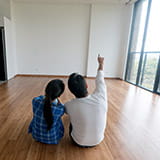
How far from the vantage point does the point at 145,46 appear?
4.02m

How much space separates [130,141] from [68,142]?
0.73 m

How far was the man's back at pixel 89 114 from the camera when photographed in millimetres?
1043

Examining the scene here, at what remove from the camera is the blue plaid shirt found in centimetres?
111

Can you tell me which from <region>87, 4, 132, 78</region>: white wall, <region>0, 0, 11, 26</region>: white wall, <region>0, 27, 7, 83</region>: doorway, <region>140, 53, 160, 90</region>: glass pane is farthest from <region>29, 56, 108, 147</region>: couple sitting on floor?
<region>0, 0, 11, 26</region>: white wall

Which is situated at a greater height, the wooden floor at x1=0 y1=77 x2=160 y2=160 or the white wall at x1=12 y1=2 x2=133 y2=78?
the white wall at x1=12 y1=2 x2=133 y2=78

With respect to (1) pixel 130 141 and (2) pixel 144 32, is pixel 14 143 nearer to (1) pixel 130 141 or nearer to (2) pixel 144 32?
(1) pixel 130 141

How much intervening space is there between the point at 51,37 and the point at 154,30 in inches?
150

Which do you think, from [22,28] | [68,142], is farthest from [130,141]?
[22,28]

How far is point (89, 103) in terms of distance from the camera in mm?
1036

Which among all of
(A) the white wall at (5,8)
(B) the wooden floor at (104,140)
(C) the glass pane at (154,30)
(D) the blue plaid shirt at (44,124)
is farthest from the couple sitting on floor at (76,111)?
(A) the white wall at (5,8)

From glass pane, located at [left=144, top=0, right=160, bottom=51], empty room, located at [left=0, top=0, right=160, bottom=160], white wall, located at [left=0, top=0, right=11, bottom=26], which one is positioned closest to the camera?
empty room, located at [left=0, top=0, right=160, bottom=160]

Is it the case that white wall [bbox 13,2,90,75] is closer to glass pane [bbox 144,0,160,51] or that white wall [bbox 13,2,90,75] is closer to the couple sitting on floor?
glass pane [bbox 144,0,160,51]

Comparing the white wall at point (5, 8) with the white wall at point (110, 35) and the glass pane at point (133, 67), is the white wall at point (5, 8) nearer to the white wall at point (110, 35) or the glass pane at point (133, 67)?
the white wall at point (110, 35)

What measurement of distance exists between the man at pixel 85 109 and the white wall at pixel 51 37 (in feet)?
13.8
